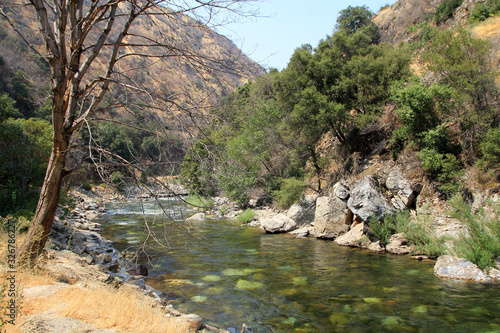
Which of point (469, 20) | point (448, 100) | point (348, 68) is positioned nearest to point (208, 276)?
point (448, 100)

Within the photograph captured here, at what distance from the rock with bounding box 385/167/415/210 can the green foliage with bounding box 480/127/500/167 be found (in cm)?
303

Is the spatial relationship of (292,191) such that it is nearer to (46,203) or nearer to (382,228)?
(382,228)

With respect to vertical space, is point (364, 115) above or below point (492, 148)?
above

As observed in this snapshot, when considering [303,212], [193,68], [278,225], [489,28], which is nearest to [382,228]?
[278,225]

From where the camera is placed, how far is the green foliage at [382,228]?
12.2m

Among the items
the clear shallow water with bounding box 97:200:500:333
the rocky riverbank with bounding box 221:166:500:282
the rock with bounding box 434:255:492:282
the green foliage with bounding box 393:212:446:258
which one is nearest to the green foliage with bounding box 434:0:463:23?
the rocky riverbank with bounding box 221:166:500:282

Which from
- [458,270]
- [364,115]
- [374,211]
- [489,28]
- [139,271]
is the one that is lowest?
[139,271]

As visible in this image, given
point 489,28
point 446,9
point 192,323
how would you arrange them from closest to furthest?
point 192,323 → point 489,28 → point 446,9

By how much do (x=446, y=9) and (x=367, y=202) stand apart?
77.4 ft

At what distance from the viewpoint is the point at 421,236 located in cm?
1100

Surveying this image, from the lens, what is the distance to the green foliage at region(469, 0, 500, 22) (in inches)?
840

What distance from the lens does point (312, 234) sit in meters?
15.2

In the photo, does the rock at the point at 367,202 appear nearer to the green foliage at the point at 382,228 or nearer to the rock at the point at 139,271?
the green foliage at the point at 382,228

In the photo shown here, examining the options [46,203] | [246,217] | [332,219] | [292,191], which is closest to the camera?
[46,203]
